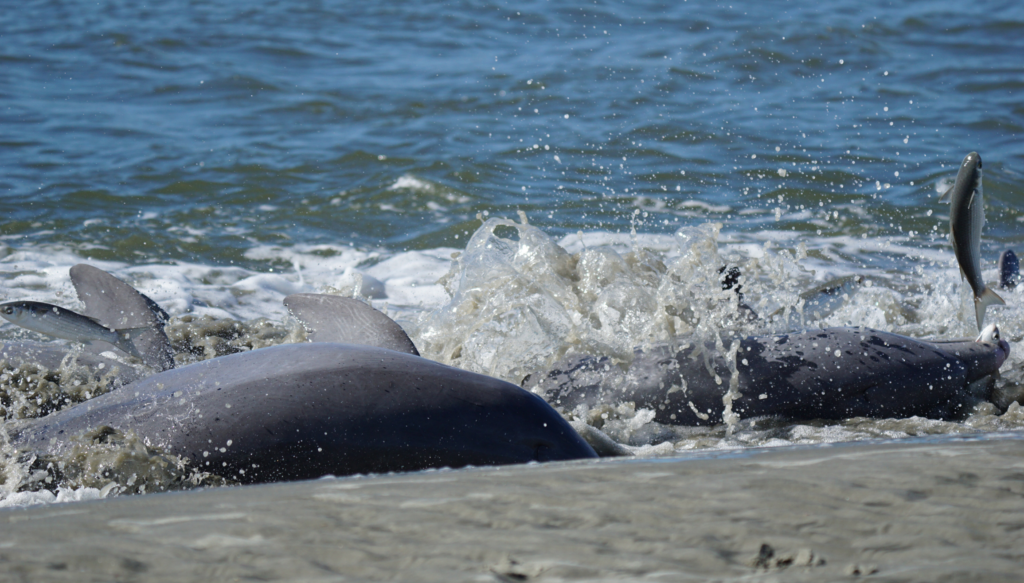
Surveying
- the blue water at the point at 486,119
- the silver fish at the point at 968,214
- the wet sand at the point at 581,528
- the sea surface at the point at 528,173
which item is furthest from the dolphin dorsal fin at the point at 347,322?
the blue water at the point at 486,119

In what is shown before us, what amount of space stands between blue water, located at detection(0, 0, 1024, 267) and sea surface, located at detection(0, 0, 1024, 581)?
0.18 ft

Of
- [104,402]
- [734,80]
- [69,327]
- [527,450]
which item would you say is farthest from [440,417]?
[734,80]

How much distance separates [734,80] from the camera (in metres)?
14.6

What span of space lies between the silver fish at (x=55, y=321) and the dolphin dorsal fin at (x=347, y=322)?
85 centimetres

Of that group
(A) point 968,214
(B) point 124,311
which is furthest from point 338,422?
(A) point 968,214

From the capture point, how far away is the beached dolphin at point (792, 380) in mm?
4305

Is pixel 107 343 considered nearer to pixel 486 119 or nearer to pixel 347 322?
pixel 347 322

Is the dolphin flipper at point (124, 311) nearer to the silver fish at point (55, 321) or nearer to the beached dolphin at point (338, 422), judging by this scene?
the silver fish at point (55, 321)

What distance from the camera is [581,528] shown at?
200cm

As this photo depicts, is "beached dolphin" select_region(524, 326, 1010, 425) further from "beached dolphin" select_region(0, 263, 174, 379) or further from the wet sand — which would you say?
"beached dolphin" select_region(0, 263, 174, 379)

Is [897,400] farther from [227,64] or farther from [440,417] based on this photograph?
[227,64]

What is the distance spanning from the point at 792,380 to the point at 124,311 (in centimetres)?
336

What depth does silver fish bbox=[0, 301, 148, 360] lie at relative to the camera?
4371mm

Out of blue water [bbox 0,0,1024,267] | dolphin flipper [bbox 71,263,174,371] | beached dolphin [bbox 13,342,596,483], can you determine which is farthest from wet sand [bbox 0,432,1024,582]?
blue water [bbox 0,0,1024,267]
